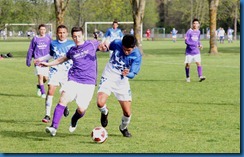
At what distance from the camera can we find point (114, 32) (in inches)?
1016

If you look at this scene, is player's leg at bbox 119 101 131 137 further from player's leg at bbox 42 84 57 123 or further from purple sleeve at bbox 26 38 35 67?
purple sleeve at bbox 26 38 35 67

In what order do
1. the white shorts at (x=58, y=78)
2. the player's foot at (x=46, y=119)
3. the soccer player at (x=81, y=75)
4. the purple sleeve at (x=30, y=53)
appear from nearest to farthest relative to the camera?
the soccer player at (x=81, y=75) → the player's foot at (x=46, y=119) → the white shorts at (x=58, y=78) → the purple sleeve at (x=30, y=53)

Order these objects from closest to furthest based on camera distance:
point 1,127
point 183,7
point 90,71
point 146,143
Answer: point 146,143, point 90,71, point 1,127, point 183,7

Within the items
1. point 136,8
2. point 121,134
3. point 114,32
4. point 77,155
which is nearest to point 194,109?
point 121,134

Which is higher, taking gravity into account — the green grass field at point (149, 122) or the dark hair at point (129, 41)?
the dark hair at point (129, 41)

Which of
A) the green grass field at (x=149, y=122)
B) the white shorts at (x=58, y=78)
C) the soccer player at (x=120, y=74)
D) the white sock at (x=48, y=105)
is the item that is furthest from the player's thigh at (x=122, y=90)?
the white shorts at (x=58, y=78)

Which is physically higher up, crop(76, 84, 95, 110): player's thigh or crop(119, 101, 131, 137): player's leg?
crop(76, 84, 95, 110): player's thigh

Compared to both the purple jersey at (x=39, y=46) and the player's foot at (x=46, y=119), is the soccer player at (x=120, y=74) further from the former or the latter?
the purple jersey at (x=39, y=46)

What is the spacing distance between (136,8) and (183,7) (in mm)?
57002

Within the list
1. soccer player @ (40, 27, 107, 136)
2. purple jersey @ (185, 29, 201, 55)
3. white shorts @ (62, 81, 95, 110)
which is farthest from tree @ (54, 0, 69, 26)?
white shorts @ (62, 81, 95, 110)

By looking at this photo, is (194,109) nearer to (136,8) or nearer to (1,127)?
(1,127)

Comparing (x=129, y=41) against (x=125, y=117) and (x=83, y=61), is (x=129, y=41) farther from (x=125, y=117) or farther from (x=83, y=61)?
(x=125, y=117)

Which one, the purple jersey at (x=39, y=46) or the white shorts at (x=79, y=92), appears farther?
the purple jersey at (x=39, y=46)

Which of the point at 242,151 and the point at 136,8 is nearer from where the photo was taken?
the point at 242,151
